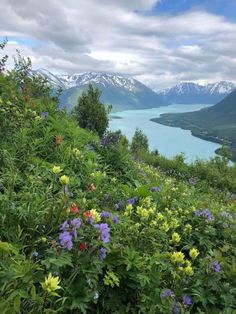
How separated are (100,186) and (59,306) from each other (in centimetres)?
241

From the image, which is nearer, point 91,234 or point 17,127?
point 91,234

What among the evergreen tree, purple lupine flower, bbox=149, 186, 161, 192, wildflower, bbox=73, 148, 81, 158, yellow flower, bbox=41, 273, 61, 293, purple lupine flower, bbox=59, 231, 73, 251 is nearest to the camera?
yellow flower, bbox=41, 273, 61, 293

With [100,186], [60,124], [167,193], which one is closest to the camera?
[100,186]

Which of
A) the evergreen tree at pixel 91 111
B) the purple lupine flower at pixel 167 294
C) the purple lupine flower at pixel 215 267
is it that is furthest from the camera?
the evergreen tree at pixel 91 111

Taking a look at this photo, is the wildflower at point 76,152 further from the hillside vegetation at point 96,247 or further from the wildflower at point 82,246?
the wildflower at point 82,246

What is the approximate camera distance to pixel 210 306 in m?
3.65

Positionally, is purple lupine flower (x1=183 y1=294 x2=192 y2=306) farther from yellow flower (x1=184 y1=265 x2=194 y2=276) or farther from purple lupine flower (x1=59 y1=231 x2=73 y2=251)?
purple lupine flower (x1=59 y1=231 x2=73 y2=251)

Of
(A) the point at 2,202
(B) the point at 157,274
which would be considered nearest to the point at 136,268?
(B) the point at 157,274

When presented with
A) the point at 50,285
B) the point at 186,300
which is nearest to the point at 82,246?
the point at 50,285

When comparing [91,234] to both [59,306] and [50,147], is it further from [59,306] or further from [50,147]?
[50,147]

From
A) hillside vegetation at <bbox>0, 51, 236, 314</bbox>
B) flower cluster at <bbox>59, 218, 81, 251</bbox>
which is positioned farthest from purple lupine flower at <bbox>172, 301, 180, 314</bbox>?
flower cluster at <bbox>59, 218, 81, 251</bbox>

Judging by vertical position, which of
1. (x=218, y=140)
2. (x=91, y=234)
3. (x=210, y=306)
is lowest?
(x=218, y=140)

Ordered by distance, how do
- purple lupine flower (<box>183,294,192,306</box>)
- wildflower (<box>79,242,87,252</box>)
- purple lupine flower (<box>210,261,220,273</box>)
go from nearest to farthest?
wildflower (<box>79,242,87,252</box>) → purple lupine flower (<box>183,294,192,306</box>) → purple lupine flower (<box>210,261,220,273</box>)

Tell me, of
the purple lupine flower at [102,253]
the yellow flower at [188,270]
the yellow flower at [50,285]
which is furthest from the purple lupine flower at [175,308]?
the yellow flower at [50,285]
